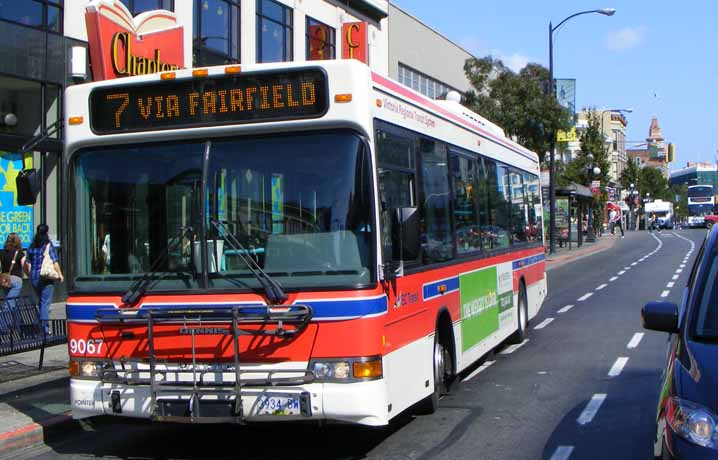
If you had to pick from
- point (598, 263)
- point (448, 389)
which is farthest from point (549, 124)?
point (448, 389)

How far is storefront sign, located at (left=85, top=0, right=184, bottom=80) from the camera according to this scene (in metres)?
15.3

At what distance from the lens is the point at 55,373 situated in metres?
11.1

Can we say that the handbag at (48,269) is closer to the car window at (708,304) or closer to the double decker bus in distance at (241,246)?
the double decker bus in distance at (241,246)

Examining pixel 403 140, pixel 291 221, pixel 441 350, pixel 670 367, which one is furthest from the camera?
pixel 441 350

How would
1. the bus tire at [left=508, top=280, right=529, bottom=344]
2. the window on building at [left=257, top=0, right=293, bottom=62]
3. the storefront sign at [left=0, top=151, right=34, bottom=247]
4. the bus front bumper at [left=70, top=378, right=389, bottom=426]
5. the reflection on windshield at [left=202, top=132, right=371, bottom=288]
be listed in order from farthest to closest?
the window on building at [left=257, top=0, right=293, bottom=62] < the storefront sign at [left=0, top=151, right=34, bottom=247] < the bus tire at [left=508, top=280, right=529, bottom=344] < the reflection on windshield at [left=202, top=132, right=371, bottom=288] < the bus front bumper at [left=70, top=378, right=389, bottom=426]

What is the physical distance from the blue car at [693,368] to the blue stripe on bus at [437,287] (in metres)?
2.65

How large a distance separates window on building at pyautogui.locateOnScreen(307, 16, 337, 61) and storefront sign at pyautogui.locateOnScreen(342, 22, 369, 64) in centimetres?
55

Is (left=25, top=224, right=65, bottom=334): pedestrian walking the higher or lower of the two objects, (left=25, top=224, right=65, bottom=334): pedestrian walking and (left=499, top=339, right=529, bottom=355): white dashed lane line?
the higher

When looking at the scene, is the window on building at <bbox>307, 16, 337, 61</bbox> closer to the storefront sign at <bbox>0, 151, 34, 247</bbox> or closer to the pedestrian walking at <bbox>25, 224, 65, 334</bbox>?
the storefront sign at <bbox>0, 151, 34, 247</bbox>

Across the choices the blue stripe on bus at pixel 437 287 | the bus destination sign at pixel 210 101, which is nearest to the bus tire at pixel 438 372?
the blue stripe on bus at pixel 437 287

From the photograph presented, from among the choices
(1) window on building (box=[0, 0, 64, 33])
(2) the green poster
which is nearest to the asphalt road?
(2) the green poster

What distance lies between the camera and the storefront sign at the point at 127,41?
1532cm

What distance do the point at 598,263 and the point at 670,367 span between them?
103ft

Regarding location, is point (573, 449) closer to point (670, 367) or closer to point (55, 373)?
point (670, 367)
